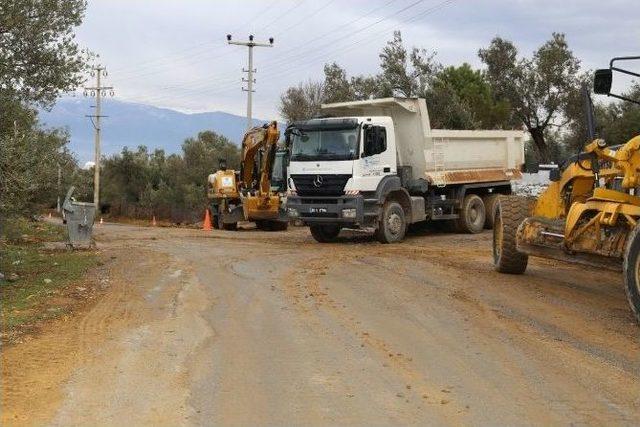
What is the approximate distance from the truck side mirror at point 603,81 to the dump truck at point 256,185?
1513 cm

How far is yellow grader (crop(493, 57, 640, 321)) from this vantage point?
7906mm

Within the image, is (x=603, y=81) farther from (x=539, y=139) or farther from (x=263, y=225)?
(x=539, y=139)

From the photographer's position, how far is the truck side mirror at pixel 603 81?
295 inches

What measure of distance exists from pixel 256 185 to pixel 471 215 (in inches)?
279

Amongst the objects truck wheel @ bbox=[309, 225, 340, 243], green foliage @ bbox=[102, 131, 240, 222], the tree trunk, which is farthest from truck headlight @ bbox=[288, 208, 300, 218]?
the tree trunk

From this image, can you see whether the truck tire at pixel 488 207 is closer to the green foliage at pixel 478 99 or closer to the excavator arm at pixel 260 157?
the excavator arm at pixel 260 157

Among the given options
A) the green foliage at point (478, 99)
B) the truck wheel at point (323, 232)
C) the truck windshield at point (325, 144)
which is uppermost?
the green foliage at point (478, 99)

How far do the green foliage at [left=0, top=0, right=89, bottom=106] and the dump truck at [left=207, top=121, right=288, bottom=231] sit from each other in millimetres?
10376

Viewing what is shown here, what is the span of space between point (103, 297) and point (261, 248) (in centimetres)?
657

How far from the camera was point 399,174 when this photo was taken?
1823 centimetres

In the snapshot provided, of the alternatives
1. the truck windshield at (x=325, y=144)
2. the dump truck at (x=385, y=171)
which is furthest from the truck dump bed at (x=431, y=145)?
the truck windshield at (x=325, y=144)

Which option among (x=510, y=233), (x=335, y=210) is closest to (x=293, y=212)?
(x=335, y=210)

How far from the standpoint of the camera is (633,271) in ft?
24.7

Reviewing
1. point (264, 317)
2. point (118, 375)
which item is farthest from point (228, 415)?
point (264, 317)
